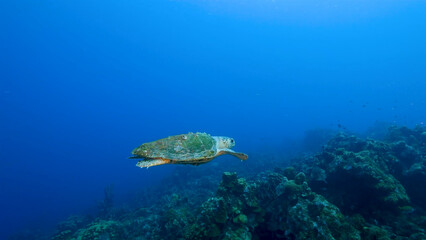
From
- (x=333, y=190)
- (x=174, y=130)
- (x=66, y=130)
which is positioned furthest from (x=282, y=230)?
(x=66, y=130)

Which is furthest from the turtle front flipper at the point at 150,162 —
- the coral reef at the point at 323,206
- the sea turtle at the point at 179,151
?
the coral reef at the point at 323,206

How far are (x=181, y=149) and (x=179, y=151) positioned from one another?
77 mm

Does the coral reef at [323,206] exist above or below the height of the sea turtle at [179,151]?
below

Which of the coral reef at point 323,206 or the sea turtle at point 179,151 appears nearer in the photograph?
the sea turtle at point 179,151

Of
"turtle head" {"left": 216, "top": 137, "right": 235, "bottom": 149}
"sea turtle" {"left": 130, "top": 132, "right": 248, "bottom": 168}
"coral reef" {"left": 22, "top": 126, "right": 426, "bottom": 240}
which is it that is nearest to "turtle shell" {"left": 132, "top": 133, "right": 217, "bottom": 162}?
"sea turtle" {"left": 130, "top": 132, "right": 248, "bottom": 168}

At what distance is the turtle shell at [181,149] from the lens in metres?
4.04

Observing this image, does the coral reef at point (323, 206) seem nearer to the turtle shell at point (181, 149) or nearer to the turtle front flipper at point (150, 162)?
the turtle shell at point (181, 149)

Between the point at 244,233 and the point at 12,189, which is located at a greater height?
the point at 12,189

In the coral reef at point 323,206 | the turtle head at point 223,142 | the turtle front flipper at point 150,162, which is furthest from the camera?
the turtle head at point 223,142

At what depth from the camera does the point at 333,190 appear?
6953 millimetres

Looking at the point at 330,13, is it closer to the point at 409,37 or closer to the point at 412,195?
the point at 409,37

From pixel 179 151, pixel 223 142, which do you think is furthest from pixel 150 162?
pixel 223 142

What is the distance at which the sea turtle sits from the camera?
399 centimetres

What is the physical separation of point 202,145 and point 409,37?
27368cm
